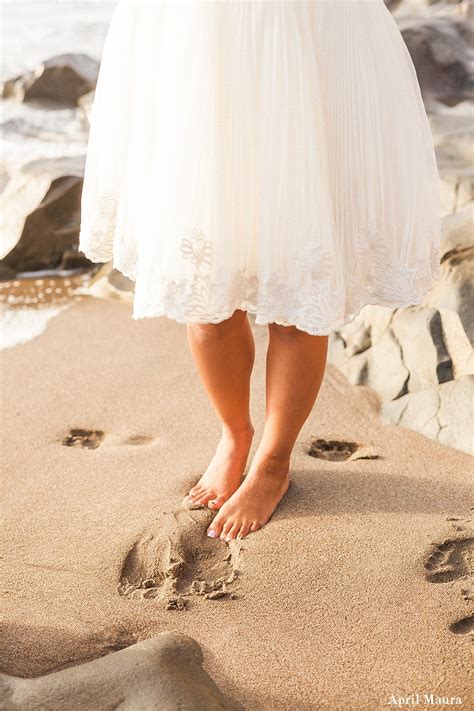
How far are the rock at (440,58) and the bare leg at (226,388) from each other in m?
4.50

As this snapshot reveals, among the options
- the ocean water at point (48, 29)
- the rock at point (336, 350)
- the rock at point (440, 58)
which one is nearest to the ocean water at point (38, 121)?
the ocean water at point (48, 29)

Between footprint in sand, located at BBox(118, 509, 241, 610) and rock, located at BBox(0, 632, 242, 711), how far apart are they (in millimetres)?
346

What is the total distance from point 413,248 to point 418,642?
0.85 meters

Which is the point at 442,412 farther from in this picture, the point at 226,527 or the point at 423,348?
the point at 226,527

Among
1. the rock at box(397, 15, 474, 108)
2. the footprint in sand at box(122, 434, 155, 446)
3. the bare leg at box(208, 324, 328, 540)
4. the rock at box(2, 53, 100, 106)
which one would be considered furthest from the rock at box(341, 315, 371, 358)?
the rock at box(2, 53, 100, 106)

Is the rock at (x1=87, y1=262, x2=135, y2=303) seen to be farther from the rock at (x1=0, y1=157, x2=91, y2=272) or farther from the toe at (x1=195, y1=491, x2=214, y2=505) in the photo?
the toe at (x1=195, y1=491, x2=214, y2=505)

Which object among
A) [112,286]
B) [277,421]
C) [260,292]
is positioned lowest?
[112,286]

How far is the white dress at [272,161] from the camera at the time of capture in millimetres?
1739

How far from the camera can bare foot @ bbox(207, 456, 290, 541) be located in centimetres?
209

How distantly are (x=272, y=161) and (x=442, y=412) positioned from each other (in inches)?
46.2

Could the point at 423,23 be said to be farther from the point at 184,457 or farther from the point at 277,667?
the point at 277,667

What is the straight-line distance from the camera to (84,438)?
2.68 meters

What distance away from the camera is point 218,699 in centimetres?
145

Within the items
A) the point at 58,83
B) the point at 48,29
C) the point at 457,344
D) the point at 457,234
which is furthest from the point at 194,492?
the point at 48,29
